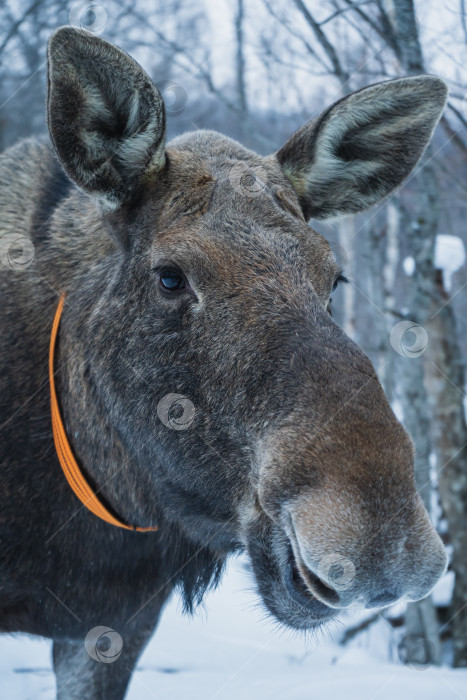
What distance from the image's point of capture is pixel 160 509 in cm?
304

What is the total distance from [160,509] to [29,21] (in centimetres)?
1139

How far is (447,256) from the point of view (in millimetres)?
6672

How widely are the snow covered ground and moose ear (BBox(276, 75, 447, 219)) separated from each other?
74.0 inches

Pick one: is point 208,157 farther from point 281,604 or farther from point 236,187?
point 281,604

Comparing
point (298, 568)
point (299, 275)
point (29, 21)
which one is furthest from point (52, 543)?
point (29, 21)
